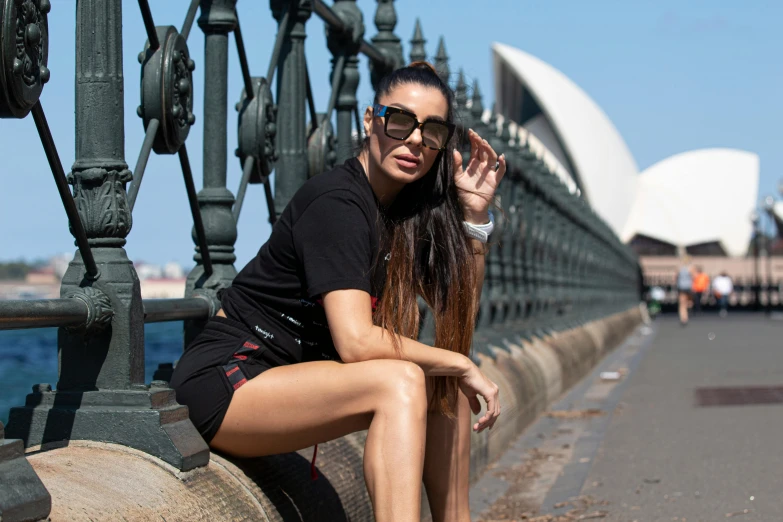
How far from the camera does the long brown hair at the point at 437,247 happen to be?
3.25 meters

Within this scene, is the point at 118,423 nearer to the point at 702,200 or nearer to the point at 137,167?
the point at 137,167

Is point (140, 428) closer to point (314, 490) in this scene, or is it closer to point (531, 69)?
point (314, 490)

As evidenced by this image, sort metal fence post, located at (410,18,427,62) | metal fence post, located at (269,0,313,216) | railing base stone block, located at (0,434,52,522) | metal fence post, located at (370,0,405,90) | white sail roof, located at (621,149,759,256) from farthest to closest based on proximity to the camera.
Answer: white sail roof, located at (621,149,759,256)
metal fence post, located at (410,18,427,62)
metal fence post, located at (370,0,405,90)
metal fence post, located at (269,0,313,216)
railing base stone block, located at (0,434,52,522)

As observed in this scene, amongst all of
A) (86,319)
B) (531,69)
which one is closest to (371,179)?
(86,319)

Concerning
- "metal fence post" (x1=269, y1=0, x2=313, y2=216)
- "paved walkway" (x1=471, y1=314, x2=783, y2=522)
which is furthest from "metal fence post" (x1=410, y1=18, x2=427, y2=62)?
"paved walkway" (x1=471, y1=314, x2=783, y2=522)

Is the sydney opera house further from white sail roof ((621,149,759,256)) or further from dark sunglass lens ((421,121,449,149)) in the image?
dark sunglass lens ((421,121,449,149))

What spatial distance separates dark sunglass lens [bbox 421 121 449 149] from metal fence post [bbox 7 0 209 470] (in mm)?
791

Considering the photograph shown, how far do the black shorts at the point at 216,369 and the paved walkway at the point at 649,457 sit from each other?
5.63ft

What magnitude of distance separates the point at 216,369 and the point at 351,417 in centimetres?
37

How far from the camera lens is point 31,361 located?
3077cm

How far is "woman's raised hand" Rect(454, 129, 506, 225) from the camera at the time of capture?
3.55 metres

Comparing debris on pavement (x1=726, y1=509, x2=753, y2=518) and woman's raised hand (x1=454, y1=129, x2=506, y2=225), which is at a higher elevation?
woman's raised hand (x1=454, y1=129, x2=506, y2=225)

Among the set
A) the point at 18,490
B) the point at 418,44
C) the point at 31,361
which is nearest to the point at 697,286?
the point at 31,361

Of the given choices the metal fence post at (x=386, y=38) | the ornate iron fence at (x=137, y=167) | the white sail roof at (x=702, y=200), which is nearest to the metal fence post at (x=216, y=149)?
the ornate iron fence at (x=137, y=167)
